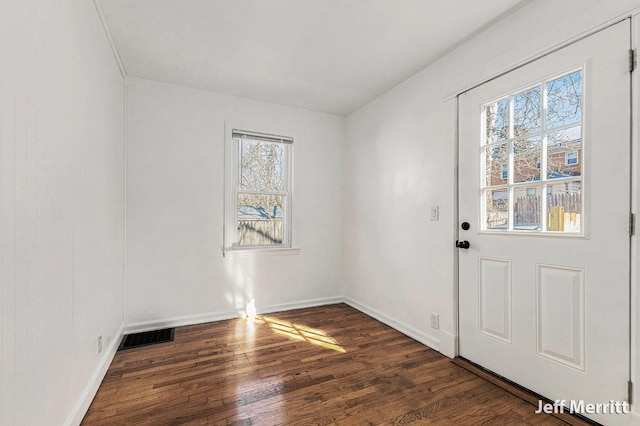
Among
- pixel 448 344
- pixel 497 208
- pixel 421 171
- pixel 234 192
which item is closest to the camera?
pixel 497 208

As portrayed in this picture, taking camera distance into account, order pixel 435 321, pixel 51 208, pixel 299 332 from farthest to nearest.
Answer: pixel 299 332 < pixel 435 321 < pixel 51 208

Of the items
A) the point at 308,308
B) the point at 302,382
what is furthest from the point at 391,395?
the point at 308,308

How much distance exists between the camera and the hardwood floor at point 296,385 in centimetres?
173

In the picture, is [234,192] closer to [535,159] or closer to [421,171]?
[421,171]

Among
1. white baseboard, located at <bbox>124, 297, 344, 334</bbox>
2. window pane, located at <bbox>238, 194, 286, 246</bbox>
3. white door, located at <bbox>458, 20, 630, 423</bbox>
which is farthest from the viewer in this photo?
window pane, located at <bbox>238, 194, 286, 246</bbox>

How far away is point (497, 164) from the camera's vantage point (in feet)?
7.14

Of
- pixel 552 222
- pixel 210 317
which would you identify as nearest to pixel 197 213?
pixel 210 317

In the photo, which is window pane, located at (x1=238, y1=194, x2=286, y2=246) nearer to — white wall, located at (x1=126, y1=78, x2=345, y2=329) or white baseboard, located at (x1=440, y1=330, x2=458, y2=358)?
white wall, located at (x1=126, y1=78, x2=345, y2=329)

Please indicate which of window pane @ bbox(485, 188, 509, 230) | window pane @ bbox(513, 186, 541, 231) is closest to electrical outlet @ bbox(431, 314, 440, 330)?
window pane @ bbox(485, 188, 509, 230)

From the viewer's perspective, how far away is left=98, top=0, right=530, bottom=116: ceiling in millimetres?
2008

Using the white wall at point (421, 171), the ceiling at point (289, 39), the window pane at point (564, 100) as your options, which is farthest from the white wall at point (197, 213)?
the window pane at point (564, 100)

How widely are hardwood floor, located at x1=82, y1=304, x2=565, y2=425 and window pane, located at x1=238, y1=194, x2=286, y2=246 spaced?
3.62 ft

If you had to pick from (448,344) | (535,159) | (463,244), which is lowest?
(448,344)

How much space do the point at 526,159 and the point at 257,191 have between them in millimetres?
2692
